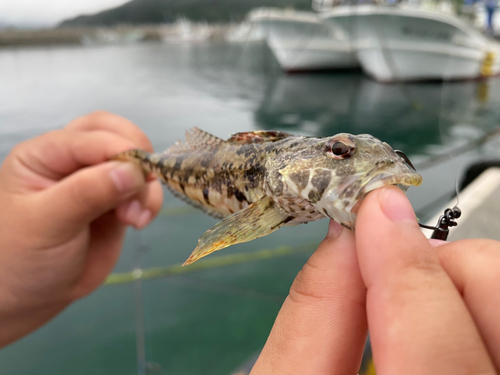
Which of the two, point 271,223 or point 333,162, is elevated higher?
point 333,162

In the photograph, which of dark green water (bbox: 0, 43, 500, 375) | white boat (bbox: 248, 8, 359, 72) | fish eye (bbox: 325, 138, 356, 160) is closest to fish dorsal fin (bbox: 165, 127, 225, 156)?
fish eye (bbox: 325, 138, 356, 160)

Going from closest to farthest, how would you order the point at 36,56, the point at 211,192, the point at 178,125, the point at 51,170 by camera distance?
1. the point at 211,192
2. the point at 51,170
3. the point at 178,125
4. the point at 36,56

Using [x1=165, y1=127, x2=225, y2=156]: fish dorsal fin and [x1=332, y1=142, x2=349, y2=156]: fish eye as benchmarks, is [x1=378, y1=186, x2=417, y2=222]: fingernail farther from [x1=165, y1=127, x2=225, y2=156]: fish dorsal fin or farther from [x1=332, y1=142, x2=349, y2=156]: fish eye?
[x1=165, y1=127, x2=225, y2=156]: fish dorsal fin

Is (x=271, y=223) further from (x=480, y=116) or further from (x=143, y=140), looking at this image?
(x=480, y=116)

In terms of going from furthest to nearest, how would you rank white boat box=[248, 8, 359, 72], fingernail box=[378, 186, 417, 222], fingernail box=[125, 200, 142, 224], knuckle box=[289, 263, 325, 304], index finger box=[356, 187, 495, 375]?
white boat box=[248, 8, 359, 72] → fingernail box=[125, 200, 142, 224] → knuckle box=[289, 263, 325, 304] → fingernail box=[378, 186, 417, 222] → index finger box=[356, 187, 495, 375]

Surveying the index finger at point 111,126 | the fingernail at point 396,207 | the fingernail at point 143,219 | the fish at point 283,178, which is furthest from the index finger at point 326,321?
the index finger at point 111,126

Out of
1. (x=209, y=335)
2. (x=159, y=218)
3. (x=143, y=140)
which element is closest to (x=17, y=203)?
(x=143, y=140)

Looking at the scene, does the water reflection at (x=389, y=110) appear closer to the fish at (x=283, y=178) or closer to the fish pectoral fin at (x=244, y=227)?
the fish at (x=283, y=178)
